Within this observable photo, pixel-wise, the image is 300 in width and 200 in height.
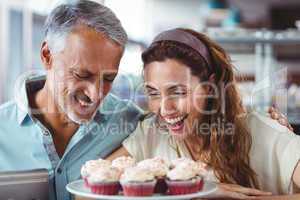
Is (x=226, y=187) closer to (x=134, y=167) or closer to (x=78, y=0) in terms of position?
(x=134, y=167)

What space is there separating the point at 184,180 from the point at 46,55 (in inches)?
29.8

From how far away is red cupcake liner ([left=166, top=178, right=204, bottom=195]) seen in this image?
1436 mm

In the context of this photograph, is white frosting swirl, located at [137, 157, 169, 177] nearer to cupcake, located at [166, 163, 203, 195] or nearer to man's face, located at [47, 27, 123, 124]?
cupcake, located at [166, 163, 203, 195]

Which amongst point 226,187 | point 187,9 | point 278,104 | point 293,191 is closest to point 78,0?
point 226,187

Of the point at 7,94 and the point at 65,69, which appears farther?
the point at 7,94

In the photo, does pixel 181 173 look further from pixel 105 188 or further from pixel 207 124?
pixel 207 124

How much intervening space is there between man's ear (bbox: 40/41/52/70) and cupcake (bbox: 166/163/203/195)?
0.67m

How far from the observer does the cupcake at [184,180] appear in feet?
4.73

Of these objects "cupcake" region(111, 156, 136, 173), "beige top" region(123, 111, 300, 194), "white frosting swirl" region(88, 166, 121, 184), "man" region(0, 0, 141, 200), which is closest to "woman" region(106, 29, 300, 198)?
"beige top" region(123, 111, 300, 194)

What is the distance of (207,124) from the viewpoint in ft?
6.42

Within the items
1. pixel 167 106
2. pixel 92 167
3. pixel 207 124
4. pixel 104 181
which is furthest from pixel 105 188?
pixel 207 124

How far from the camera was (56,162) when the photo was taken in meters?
1.86

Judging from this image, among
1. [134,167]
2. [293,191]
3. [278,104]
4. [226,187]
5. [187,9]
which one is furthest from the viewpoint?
[187,9]

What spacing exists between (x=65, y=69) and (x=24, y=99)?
0.63 feet
